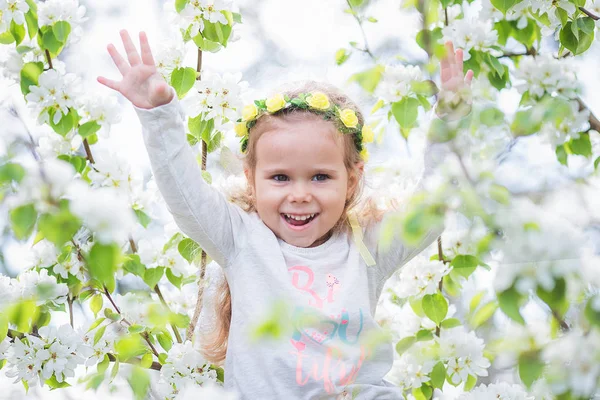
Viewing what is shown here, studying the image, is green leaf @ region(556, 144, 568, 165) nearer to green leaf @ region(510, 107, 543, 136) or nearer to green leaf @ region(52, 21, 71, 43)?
green leaf @ region(510, 107, 543, 136)

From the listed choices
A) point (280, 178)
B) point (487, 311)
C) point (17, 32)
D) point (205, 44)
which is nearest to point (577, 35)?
point (280, 178)

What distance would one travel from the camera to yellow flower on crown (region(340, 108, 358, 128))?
1.87m

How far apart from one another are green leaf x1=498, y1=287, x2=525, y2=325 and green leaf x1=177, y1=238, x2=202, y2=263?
1.26 meters

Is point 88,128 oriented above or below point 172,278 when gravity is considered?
above

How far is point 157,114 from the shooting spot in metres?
1.57

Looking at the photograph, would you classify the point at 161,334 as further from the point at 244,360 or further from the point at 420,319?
the point at 420,319

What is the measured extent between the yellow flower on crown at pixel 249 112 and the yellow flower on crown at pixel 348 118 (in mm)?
220

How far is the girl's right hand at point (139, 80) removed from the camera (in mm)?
1572

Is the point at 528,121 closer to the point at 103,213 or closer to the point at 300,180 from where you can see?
the point at 103,213

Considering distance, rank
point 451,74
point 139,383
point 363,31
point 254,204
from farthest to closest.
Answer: point 363,31, point 254,204, point 451,74, point 139,383

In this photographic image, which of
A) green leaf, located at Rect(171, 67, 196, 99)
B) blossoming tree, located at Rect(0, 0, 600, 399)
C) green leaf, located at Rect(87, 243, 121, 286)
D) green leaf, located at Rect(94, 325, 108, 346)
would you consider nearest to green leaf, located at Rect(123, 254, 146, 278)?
blossoming tree, located at Rect(0, 0, 600, 399)

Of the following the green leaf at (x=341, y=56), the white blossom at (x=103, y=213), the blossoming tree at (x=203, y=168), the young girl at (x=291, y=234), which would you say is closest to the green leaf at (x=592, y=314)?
the blossoming tree at (x=203, y=168)

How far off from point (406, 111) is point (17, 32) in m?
1.00

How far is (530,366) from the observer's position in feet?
2.67
